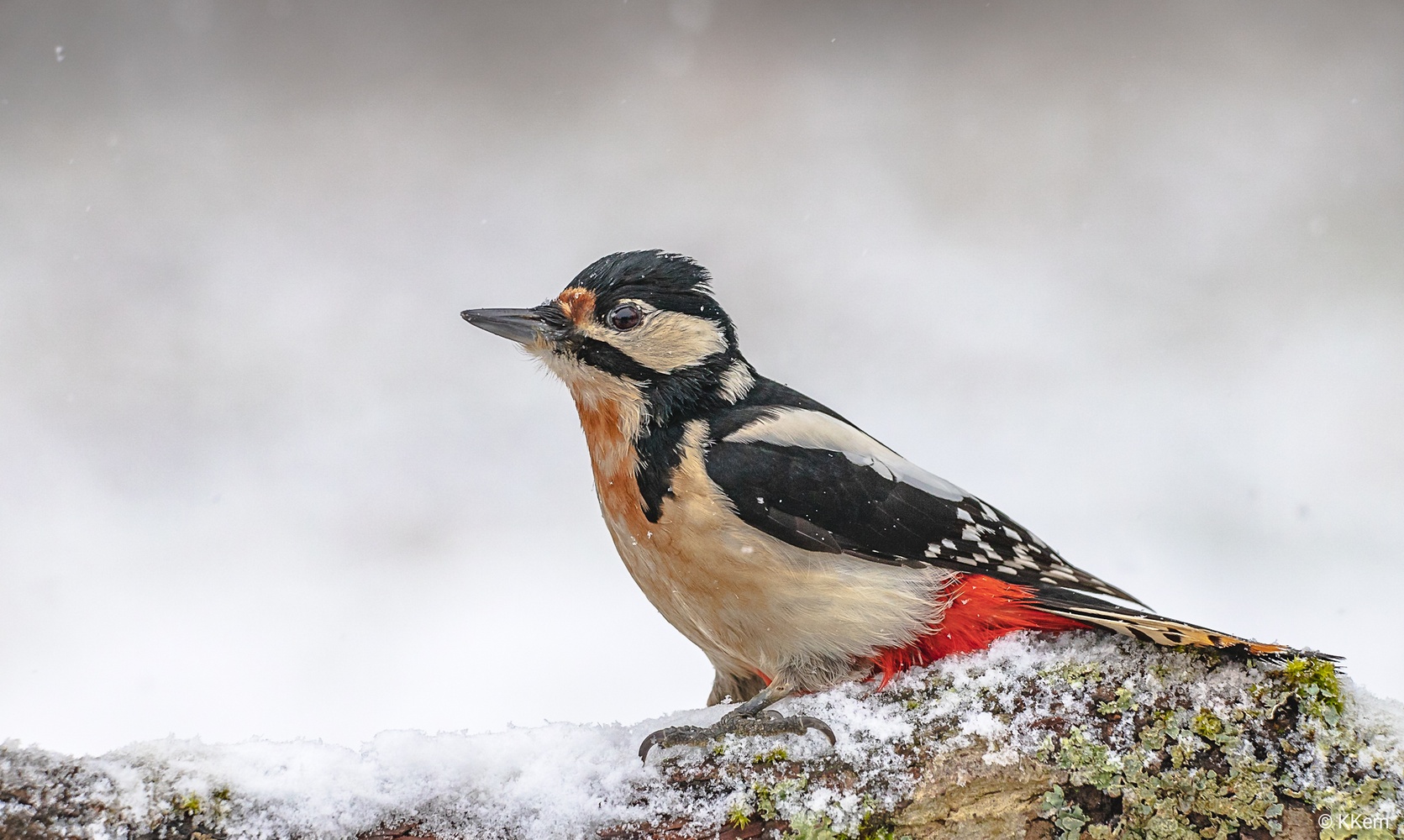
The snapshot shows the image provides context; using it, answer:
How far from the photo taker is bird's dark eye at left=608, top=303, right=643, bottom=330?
2615 millimetres

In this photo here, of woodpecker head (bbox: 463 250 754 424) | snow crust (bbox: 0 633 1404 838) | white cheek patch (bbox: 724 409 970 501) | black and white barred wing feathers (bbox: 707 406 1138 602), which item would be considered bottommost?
snow crust (bbox: 0 633 1404 838)

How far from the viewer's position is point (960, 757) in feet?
6.38

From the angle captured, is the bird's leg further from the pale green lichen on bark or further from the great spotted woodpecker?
the pale green lichen on bark

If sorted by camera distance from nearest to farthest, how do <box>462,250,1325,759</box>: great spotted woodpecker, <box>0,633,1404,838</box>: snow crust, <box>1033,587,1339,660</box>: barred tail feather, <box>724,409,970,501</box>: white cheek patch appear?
<box>0,633,1404,838</box>: snow crust
<box>1033,587,1339,660</box>: barred tail feather
<box>462,250,1325,759</box>: great spotted woodpecker
<box>724,409,970,501</box>: white cheek patch

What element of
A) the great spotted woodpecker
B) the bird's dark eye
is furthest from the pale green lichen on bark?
the bird's dark eye

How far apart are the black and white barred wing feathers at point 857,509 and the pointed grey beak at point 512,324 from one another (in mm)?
555

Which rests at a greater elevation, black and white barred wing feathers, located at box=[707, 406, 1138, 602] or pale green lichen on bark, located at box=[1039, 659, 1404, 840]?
black and white barred wing feathers, located at box=[707, 406, 1138, 602]

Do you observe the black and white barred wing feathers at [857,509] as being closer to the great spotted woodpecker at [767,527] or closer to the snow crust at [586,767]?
the great spotted woodpecker at [767,527]

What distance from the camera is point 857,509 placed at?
2.40m

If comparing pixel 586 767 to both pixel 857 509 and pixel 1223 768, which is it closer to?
pixel 857 509

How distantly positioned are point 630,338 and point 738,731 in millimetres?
1031

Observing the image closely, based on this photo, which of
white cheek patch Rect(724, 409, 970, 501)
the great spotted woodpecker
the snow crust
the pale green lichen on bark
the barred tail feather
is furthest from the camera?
white cheek patch Rect(724, 409, 970, 501)

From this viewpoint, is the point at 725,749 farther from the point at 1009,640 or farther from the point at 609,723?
the point at 1009,640

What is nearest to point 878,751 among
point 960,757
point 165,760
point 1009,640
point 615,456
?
point 960,757
